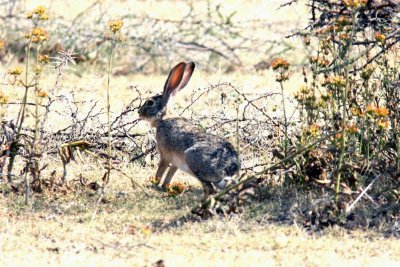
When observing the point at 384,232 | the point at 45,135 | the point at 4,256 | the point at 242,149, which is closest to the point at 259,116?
the point at 242,149

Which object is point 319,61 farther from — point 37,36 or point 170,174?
point 37,36

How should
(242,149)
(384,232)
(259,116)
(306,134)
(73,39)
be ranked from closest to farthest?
(384,232)
(306,134)
(242,149)
(259,116)
(73,39)

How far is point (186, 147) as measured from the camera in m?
6.98

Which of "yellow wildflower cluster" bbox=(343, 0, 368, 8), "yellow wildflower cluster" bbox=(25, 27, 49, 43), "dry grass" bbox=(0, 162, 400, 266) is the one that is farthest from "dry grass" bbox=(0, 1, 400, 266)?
"yellow wildflower cluster" bbox=(343, 0, 368, 8)

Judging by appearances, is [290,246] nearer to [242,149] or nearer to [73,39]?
[242,149]

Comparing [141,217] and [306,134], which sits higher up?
[306,134]

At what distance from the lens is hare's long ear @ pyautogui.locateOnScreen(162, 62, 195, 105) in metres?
7.85

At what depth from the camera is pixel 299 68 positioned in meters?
12.2

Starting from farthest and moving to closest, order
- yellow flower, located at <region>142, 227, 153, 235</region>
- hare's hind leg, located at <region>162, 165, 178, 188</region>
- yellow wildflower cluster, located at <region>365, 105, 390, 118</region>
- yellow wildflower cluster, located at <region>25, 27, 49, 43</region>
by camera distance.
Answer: hare's hind leg, located at <region>162, 165, 178, 188</region>
yellow wildflower cluster, located at <region>25, 27, 49, 43</region>
yellow flower, located at <region>142, 227, 153, 235</region>
yellow wildflower cluster, located at <region>365, 105, 390, 118</region>

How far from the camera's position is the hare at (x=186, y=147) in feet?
21.6

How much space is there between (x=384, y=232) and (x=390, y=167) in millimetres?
712

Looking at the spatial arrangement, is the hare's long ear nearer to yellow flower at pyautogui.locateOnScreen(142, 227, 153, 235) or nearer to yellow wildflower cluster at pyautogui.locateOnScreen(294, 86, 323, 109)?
yellow wildflower cluster at pyautogui.locateOnScreen(294, 86, 323, 109)

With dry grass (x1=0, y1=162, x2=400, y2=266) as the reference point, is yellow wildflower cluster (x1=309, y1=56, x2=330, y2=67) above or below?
above

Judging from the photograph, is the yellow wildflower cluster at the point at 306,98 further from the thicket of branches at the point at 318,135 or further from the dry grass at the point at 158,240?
the dry grass at the point at 158,240
